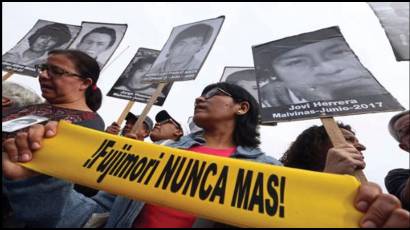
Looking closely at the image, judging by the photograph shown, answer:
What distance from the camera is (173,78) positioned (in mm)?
3543

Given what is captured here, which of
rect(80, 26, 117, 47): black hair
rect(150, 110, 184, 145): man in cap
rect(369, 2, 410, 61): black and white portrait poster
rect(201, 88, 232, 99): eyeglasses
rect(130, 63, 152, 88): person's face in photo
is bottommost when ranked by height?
rect(150, 110, 184, 145): man in cap

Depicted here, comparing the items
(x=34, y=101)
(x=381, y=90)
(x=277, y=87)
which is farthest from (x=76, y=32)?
(x=381, y=90)

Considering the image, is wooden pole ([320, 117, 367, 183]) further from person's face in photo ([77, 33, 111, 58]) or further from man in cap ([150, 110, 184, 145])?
person's face in photo ([77, 33, 111, 58])

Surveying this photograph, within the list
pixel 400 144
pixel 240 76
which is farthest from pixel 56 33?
pixel 400 144

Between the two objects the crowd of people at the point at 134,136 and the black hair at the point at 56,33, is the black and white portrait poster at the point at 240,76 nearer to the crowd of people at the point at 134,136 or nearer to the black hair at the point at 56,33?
the crowd of people at the point at 134,136

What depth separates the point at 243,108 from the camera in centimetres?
260

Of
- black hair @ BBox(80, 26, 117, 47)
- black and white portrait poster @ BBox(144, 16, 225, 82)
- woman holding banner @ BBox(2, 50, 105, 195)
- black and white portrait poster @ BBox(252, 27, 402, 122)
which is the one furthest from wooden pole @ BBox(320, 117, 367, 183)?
black hair @ BBox(80, 26, 117, 47)

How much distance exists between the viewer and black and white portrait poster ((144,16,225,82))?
3.56m

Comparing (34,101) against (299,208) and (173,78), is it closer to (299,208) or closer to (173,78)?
(173,78)

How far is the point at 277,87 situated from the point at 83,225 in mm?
1666

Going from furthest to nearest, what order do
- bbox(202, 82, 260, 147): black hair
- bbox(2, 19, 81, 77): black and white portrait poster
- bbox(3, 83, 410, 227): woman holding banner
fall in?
1. bbox(2, 19, 81, 77): black and white portrait poster
2. bbox(202, 82, 260, 147): black hair
3. bbox(3, 83, 410, 227): woman holding banner

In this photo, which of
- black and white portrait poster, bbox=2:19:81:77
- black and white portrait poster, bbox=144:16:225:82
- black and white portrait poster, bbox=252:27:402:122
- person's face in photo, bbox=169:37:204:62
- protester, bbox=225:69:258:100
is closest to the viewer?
black and white portrait poster, bbox=252:27:402:122

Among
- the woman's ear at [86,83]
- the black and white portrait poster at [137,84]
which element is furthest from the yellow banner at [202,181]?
the black and white portrait poster at [137,84]

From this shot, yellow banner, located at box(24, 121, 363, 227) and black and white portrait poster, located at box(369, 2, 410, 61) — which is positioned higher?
black and white portrait poster, located at box(369, 2, 410, 61)
